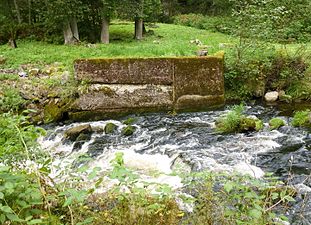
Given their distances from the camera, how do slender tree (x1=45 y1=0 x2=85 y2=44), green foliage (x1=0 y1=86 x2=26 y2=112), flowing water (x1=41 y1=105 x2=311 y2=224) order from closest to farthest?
flowing water (x1=41 y1=105 x2=311 y2=224) < green foliage (x1=0 y1=86 x2=26 y2=112) < slender tree (x1=45 y1=0 x2=85 y2=44)

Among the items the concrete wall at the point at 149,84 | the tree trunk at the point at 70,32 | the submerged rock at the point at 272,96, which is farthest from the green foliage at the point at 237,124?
the tree trunk at the point at 70,32

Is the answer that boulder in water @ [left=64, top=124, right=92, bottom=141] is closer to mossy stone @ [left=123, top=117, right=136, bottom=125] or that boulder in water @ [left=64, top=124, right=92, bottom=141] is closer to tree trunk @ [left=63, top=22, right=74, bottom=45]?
mossy stone @ [left=123, top=117, right=136, bottom=125]

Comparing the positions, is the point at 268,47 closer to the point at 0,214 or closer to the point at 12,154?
the point at 12,154

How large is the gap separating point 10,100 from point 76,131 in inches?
109

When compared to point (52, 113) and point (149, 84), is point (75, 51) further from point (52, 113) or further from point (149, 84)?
point (149, 84)

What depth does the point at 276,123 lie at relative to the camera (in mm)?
9023

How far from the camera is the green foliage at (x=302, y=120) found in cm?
905

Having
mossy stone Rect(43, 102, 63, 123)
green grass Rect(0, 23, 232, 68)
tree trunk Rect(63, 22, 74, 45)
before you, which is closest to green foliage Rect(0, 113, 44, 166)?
mossy stone Rect(43, 102, 63, 123)

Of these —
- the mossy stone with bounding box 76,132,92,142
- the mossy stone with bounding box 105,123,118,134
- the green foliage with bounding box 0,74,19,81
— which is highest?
the green foliage with bounding box 0,74,19,81

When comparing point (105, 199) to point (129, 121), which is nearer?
point (105, 199)

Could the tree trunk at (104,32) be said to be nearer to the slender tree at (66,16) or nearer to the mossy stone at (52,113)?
the slender tree at (66,16)

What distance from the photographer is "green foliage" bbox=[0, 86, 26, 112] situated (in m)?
10.2

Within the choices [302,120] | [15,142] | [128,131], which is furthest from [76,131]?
[302,120]

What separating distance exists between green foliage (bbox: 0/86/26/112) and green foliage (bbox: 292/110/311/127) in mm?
7921
